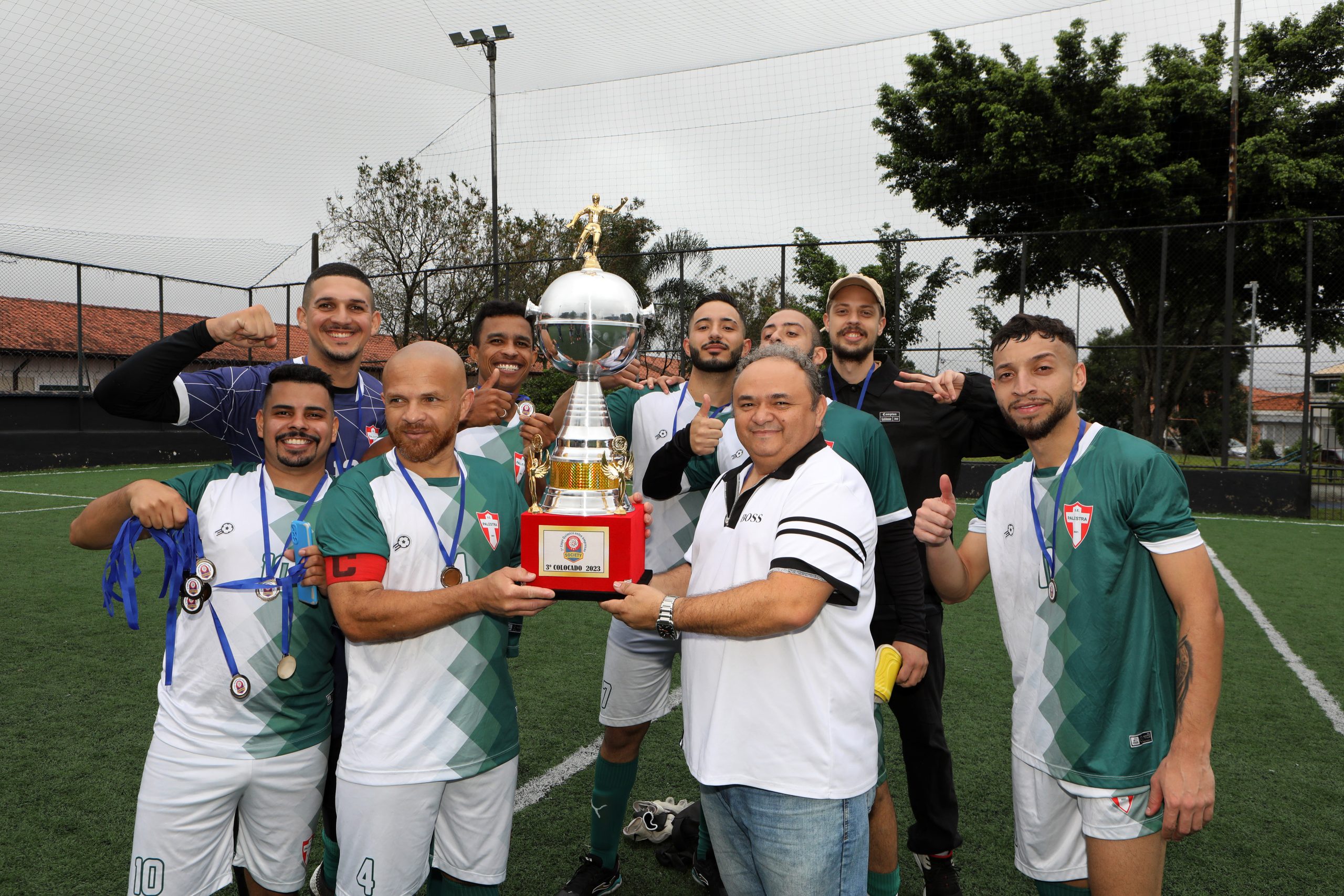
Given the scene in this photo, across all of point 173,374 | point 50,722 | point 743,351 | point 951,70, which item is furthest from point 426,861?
point 951,70

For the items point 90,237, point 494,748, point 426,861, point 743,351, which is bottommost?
point 426,861

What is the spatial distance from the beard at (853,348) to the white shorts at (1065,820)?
1604 mm

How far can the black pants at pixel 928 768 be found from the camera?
3.21 m

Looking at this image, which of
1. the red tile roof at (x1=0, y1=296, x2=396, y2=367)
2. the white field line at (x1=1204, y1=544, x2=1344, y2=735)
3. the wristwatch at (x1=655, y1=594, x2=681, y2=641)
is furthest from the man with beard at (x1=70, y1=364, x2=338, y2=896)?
the red tile roof at (x1=0, y1=296, x2=396, y2=367)

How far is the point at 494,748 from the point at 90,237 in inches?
881

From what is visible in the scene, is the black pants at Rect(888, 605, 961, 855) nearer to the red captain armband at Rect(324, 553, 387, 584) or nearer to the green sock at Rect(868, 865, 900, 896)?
the green sock at Rect(868, 865, 900, 896)

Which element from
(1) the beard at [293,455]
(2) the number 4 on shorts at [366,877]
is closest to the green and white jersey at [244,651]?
(1) the beard at [293,455]

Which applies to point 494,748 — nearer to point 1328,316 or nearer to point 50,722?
point 50,722

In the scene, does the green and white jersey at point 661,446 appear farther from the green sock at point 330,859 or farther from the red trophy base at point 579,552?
the green sock at point 330,859

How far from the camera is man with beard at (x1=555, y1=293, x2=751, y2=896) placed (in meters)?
3.30

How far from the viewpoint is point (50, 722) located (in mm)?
4758

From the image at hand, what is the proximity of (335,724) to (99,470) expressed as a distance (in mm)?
18673

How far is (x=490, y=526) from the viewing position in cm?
239

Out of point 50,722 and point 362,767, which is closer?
point 362,767
